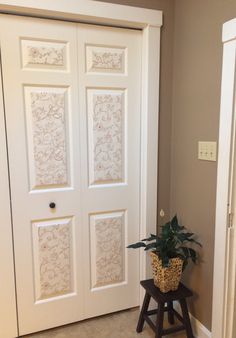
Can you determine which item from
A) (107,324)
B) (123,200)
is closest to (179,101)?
(123,200)

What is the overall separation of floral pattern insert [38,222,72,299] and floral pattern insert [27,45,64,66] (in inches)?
40.2

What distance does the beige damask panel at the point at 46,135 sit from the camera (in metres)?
1.74

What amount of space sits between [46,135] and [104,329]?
1.36 metres

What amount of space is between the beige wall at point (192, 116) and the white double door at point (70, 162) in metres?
0.20

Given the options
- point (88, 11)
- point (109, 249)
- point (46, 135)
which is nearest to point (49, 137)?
point (46, 135)

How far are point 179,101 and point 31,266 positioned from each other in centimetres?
145

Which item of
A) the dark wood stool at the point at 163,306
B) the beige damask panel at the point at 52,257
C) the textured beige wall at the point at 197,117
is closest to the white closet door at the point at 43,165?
the beige damask panel at the point at 52,257

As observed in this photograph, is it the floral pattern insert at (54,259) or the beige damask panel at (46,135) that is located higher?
the beige damask panel at (46,135)

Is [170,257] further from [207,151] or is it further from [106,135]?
[106,135]

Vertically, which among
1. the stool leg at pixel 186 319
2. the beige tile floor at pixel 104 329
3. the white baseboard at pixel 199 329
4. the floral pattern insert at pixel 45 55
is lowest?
the beige tile floor at pixel 104 329

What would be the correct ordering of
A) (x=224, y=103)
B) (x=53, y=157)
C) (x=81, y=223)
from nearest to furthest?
(x=224, y=103)
(x=53, y=157)
(x=81, y=223)

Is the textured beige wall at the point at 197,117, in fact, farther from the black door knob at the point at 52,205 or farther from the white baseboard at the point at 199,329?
the black door knob at the point at 52,205

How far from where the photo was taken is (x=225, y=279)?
5.16 ft

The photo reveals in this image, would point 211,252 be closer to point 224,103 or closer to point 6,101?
point 224,103
